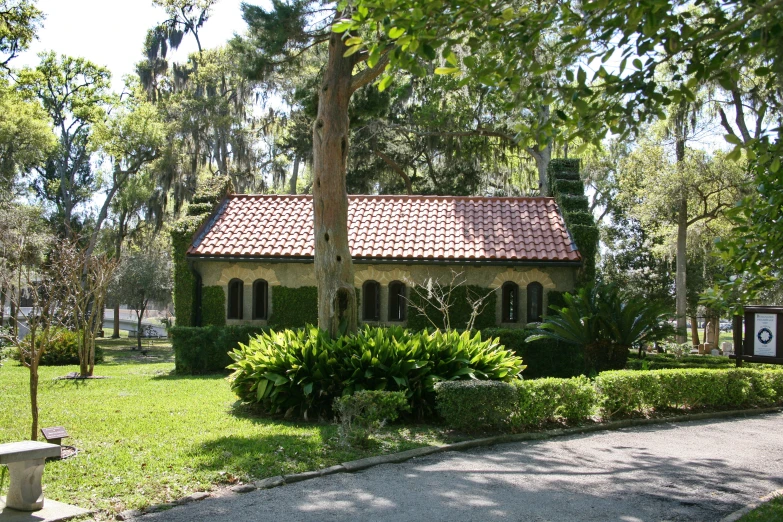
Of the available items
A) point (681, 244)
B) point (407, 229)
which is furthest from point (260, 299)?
point (681, 244)

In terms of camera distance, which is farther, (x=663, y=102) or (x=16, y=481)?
(x=16, y=481)

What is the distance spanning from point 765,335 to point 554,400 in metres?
8.39

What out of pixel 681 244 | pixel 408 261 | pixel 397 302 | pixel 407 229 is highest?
pixel 681 244

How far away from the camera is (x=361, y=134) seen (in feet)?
107

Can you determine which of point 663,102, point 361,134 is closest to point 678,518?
point 663,102

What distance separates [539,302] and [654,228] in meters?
19.7

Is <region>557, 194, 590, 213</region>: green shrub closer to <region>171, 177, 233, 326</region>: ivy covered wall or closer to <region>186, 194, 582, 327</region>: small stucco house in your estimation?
<region>186, 194, 582, 327</region>: small stucco house

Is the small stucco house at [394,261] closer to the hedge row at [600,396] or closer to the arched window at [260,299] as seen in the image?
the arched window at [260,299]

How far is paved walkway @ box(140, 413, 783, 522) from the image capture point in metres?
6.72

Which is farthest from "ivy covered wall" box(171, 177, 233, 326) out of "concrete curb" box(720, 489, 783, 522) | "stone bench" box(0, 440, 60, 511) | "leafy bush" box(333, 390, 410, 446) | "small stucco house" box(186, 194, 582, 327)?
"concrete curb" box(720, 489, 783, 522)

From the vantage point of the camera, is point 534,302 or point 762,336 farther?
point 534,302

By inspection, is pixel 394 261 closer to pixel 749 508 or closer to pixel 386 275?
pixel 386 275

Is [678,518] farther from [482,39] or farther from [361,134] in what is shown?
[361,134]

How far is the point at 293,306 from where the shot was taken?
2031 centimetres
